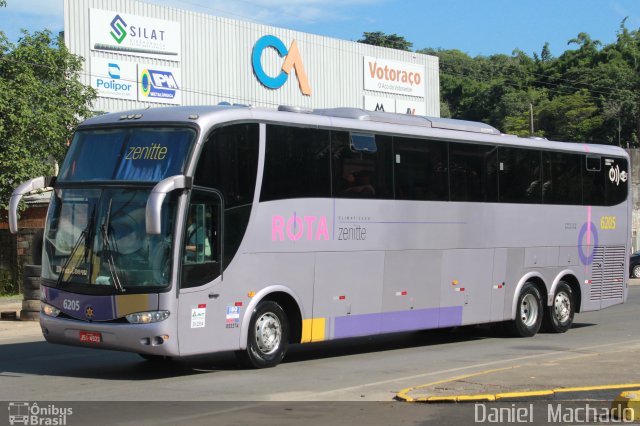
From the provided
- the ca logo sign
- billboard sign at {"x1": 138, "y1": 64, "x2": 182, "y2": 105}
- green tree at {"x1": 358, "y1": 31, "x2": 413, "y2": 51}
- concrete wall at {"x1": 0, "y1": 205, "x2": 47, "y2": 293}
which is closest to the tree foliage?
green tree at {"x1": 358, "y1": 31, "x2": 413, "y2": 51}

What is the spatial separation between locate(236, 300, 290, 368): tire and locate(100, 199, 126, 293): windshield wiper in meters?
2.08

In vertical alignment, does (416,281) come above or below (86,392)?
above

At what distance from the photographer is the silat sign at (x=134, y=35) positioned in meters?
37.5

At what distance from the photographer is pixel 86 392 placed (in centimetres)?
1131

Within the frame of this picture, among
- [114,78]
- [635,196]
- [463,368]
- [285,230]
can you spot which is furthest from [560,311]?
[635,196]

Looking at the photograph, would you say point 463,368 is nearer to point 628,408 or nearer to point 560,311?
point 628,408

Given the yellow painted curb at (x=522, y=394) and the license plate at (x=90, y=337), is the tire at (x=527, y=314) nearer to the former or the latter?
the yellow painted curb at (x=522, y=394)

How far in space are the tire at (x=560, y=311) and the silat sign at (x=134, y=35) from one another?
24023mm

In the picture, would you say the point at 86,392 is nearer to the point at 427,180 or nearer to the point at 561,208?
the point at 427,180

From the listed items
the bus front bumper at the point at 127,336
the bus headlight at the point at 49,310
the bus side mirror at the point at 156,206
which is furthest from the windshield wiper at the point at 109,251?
the bus headlight at the point at 49,310

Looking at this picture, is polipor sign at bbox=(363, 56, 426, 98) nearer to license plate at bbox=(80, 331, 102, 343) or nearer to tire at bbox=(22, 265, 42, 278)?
tire at bbox=(22, 265, 42, 278)

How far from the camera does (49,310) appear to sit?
1291 cm

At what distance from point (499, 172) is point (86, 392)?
959 centimetres

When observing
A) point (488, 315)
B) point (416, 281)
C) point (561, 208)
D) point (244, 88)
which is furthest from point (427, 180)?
point (244, 88)
